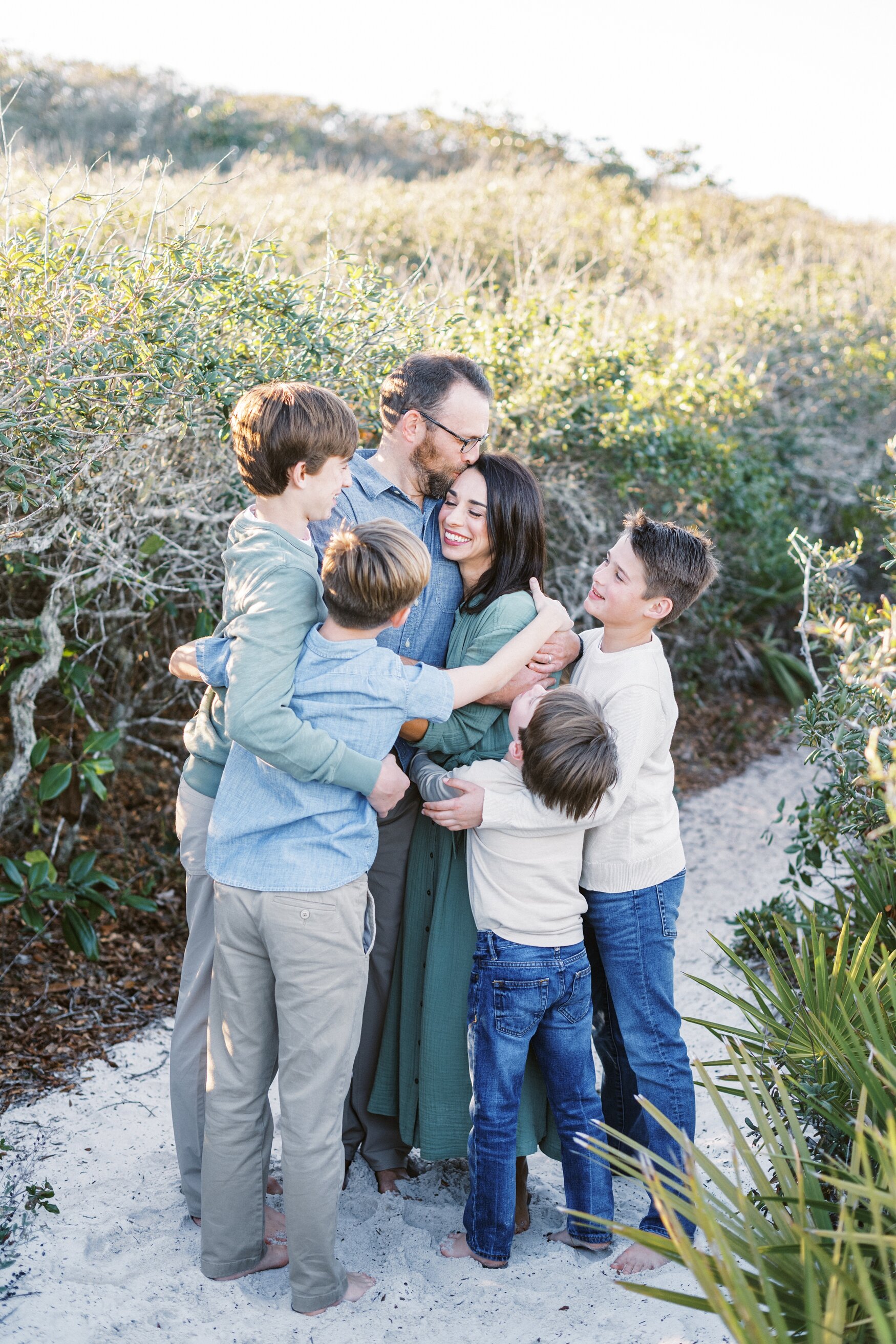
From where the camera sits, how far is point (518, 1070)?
8.51 feet

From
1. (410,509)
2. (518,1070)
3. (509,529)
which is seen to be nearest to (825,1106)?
(518,1070)

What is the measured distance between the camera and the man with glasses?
2791 mm

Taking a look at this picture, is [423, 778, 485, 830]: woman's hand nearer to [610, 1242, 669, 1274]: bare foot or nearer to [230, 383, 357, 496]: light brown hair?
[230, 383, 357, 496]: light brown hair

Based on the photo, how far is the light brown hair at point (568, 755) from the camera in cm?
242

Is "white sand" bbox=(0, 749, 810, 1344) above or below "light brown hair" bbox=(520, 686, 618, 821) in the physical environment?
below

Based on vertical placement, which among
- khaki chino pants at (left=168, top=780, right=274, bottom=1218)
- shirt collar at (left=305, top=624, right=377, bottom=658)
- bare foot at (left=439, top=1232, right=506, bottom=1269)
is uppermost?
shirt collar at (left=305, top=624, right=377, bottom=658)

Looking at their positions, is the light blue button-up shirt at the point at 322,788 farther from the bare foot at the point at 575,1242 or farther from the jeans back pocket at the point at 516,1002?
the bare foot at the point at 575,1242

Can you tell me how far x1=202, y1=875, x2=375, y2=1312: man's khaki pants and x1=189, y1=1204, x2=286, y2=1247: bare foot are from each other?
0.18 meters

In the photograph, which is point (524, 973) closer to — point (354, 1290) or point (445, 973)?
point (445, 973)

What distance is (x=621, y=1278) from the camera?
264 cm

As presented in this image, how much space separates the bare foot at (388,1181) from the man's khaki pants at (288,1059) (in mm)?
489

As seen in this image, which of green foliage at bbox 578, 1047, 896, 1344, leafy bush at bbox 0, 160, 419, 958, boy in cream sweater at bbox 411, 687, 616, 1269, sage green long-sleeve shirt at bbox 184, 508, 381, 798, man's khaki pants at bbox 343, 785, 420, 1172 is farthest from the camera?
leafy bush at bbox 0, 160, 419, 958

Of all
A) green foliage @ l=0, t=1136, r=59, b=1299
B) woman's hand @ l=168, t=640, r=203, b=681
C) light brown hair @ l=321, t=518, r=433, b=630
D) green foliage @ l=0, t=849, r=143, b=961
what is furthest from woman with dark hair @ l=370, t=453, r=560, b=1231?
green foliage @ l=0, t=849, r=143, b=961

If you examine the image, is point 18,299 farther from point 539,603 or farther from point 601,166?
point 601,166
